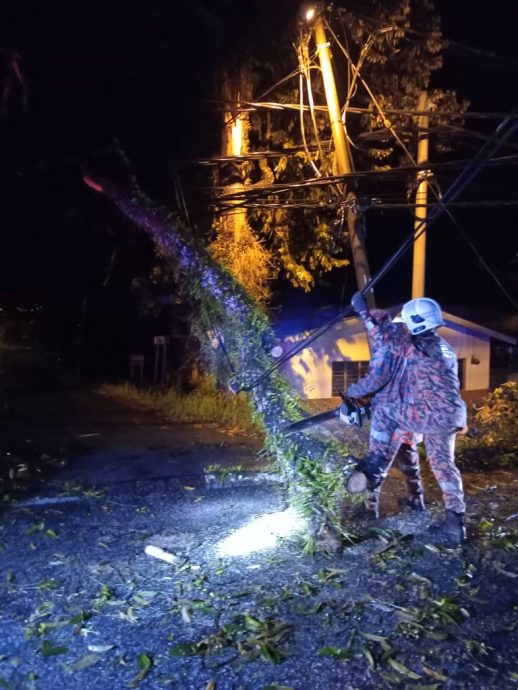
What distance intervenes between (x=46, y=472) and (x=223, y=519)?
332 cm

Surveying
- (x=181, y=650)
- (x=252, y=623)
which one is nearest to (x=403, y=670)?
(x=252, y=623)

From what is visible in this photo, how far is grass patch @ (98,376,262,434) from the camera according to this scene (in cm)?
1274

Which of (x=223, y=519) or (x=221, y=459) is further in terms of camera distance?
(x=221, y=459)

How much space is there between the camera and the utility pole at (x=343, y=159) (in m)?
9.32

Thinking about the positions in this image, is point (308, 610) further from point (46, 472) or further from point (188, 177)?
point (188, 177)

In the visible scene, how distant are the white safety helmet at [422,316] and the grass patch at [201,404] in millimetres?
5969

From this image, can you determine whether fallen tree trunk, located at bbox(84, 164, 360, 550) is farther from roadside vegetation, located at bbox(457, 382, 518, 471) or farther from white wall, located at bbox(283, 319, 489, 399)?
white wall, located at bbox(283, 319, 489, 399)

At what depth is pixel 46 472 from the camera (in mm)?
9094

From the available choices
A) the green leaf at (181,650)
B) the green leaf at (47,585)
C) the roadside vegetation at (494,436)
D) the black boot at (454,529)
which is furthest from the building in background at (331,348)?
the green leaf at (181,650)

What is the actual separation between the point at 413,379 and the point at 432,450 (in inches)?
22.7

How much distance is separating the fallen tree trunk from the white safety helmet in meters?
1.20

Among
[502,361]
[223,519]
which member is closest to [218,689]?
[223,519]

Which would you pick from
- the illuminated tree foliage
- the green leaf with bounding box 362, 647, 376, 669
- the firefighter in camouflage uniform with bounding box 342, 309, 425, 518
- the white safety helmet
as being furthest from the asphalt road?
the illuminated tree foliage

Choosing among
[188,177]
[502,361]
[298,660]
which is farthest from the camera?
[502,361]
